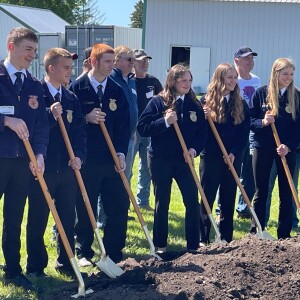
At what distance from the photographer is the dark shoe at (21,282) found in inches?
217

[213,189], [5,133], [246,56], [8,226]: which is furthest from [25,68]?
[246,56]

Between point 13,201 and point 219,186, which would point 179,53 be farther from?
point 13,201

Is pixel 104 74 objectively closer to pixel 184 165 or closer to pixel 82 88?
pixel 82 88

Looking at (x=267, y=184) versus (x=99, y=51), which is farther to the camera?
(x=267, y=184)

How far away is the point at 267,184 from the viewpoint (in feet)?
24.2

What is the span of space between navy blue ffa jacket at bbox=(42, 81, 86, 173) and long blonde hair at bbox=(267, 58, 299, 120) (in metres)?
2.44

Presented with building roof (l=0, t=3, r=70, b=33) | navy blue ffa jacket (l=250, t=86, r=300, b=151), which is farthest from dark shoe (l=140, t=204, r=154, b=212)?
building roof (l=0, t=3, r=70, b=33)

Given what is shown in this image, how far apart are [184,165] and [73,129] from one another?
54.9 inches

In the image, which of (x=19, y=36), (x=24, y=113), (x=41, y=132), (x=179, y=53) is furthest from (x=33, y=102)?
(x=179, y=53)

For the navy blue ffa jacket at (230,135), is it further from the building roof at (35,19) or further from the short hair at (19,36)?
the building roof at (35,19)

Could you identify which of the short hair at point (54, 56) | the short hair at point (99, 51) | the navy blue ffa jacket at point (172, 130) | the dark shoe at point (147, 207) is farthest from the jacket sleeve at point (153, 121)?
the dark shoe at point (147, 207)

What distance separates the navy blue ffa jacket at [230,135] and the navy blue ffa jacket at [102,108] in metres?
1.18

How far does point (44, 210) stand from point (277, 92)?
3130 mm

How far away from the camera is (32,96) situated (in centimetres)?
538
